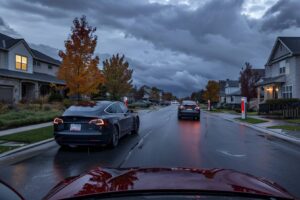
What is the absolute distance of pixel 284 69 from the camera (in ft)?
142

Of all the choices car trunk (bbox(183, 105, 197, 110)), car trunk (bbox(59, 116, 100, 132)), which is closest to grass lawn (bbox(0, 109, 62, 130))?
car trunk (bbox(59, 116, 100, 132))

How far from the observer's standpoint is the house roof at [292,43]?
3991cm

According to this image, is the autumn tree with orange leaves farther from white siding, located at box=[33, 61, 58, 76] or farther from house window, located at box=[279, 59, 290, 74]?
house window, located at box=[279, 59, 290, 74]

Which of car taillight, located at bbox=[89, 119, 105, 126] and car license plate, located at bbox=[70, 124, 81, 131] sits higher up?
car taillight, located at bbox=[89, 119, 105, 126]

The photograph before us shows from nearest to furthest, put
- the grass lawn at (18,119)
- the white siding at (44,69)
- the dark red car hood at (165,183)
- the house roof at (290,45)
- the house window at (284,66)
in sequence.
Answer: the dark red car hood at (165,183), the grass lawn at (18,119), the house roof at (290,45), the house window at (284,66), the white siding at (44,69)

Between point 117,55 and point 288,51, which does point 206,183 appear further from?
point 117,55

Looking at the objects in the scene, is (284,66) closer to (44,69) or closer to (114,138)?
(44,69)

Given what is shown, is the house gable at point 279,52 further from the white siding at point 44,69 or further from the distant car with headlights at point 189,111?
the white siding at point 44,69

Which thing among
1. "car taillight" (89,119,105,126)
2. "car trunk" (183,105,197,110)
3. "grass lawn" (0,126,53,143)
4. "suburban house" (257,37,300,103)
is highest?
"suburban house" (257,37,300,103)

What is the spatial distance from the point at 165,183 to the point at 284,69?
43.1 meters

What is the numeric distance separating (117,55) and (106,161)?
43.4 meters

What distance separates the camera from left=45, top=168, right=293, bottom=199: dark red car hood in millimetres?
2855

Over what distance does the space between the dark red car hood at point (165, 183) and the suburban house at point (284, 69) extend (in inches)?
1517

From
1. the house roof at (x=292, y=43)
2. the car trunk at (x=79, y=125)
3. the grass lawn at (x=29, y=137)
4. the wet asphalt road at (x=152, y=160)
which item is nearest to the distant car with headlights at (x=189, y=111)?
the house roof at (x=292, y=43)
